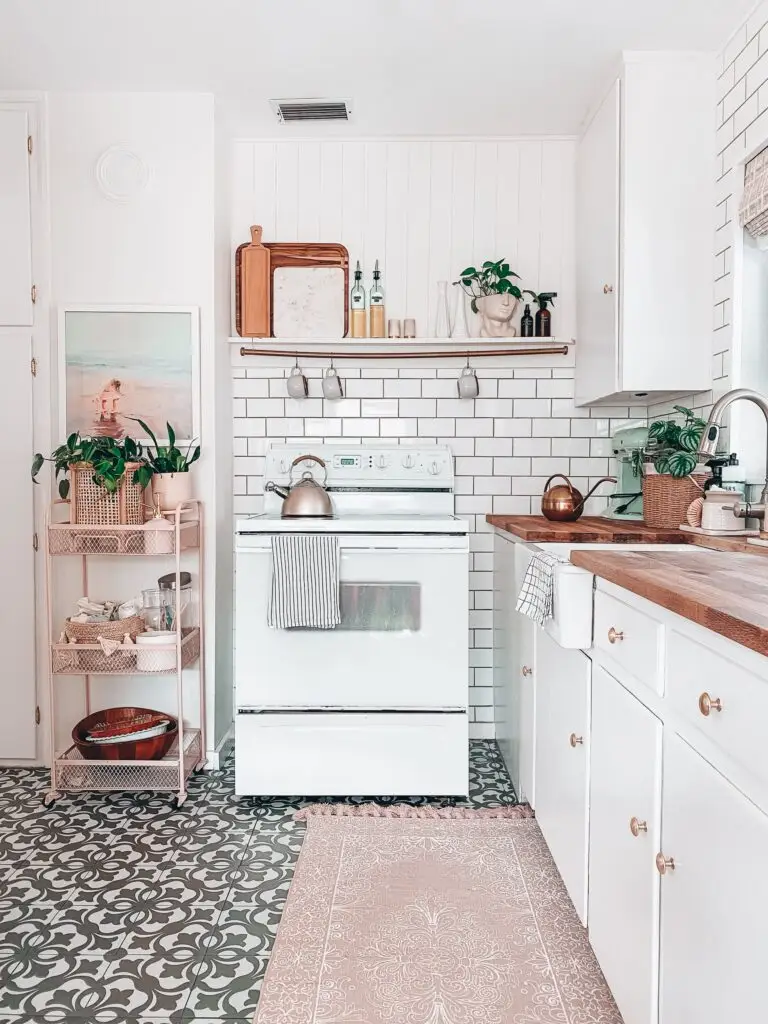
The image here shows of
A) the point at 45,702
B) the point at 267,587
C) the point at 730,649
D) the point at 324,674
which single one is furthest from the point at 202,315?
the point at 730,649

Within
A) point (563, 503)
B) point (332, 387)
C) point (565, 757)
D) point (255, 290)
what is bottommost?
point (565, 757)

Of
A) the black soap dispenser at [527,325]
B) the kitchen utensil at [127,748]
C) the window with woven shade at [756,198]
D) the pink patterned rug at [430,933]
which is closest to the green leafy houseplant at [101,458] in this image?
the kitchen utensil at [127,748]

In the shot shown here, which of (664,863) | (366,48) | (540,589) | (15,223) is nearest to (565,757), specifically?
(540,589)

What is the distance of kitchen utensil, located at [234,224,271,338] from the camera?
9.97 feet

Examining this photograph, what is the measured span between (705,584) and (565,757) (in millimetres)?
759

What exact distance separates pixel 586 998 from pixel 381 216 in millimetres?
2775

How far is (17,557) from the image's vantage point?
2857 mm

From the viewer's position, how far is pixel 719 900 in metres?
0.94

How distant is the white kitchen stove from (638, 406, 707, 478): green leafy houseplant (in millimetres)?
681

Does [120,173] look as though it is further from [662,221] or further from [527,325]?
[662,221]

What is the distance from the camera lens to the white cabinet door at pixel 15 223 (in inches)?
110

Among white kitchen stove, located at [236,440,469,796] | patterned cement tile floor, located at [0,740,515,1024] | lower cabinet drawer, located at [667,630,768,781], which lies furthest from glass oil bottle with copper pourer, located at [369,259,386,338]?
lower cabinet drawer, located at [667,630,768,781]

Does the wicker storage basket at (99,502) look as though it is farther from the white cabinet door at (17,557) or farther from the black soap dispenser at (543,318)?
the black soap dispenser at (543,318)

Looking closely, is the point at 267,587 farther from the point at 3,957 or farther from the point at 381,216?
the point at 381,216
